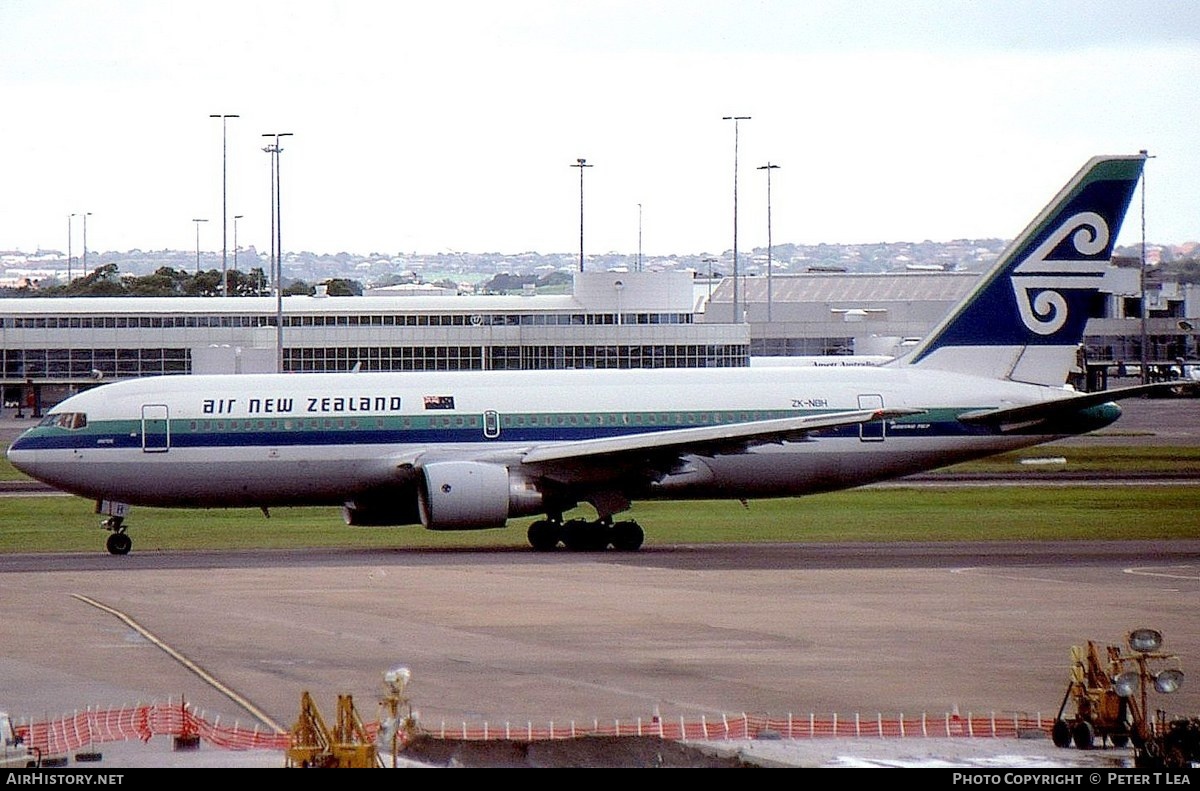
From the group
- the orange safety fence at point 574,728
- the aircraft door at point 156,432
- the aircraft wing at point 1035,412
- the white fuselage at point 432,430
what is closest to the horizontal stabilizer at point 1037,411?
the aircraft wing at point 1035,412

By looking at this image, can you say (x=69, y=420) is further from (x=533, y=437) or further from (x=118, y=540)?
(x=533, y=437)

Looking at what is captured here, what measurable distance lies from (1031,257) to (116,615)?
82.1 feet

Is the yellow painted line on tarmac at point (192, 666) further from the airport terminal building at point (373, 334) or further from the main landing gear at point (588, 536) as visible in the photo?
the airport terminal building at point (373, 334)

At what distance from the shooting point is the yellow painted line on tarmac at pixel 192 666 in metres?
20.3

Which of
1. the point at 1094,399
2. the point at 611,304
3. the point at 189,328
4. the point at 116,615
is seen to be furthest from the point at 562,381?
the point at 189,328

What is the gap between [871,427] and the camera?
138 ft

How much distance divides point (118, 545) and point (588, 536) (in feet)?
35.3

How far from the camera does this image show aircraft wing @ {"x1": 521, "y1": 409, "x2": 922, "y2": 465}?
3919 centimetres

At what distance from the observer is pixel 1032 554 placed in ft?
126

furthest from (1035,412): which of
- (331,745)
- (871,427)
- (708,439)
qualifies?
(331,745)

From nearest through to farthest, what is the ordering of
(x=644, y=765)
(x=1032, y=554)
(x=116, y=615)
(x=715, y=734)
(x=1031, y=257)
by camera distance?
1. (x=644, y=765)
2. (x=715, y=734)
3. (x=116, y=615)
4. (x=1032, y=554)
5. (x=1031, y=257)

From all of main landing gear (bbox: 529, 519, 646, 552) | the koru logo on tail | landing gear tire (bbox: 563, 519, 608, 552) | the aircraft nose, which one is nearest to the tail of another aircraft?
the koru logo on tail

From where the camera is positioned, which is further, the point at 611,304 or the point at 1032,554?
the point at 611,304

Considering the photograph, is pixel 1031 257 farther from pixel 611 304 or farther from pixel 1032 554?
pixel 611 304
